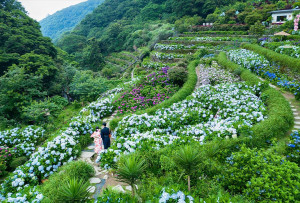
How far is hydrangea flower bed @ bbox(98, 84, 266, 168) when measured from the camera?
193 inches

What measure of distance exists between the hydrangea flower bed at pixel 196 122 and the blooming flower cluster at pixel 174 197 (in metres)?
1.97

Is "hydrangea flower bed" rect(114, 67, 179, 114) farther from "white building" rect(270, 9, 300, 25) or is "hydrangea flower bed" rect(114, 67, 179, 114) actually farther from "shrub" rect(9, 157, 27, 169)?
"white building" rect(270, 9, 300, 25)

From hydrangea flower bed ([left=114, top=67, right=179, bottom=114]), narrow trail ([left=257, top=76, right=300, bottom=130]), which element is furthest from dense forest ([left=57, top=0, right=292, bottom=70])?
narrow trail ([left=257, top=76, right=300, bottom=130])

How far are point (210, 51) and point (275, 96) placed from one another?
50.1 feet

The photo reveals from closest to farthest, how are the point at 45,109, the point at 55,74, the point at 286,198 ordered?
the point at 286,198
the point at 45,109
the point at 55,74

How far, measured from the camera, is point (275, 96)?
6.73 m

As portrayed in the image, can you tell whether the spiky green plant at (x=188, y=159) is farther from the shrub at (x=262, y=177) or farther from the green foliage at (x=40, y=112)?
the green foliage at (x=40, y=112)

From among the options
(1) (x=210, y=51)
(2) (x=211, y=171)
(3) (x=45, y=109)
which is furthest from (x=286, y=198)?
(1) (x=210, y=51)

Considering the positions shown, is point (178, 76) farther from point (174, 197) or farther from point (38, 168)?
point (174, 197)

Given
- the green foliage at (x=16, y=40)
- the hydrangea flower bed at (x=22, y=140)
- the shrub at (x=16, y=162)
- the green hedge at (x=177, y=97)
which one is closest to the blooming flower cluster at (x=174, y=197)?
the green hedge at (x=177, y=97)

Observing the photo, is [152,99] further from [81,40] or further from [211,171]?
[81,40]

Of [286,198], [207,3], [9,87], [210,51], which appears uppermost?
[207,3]

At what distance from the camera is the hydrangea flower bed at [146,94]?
31.0ft

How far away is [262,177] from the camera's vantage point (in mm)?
2953
